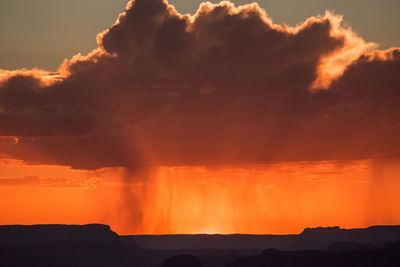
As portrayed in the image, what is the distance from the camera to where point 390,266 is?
199125 millimetres
